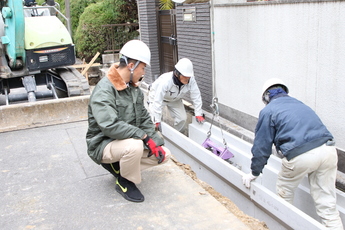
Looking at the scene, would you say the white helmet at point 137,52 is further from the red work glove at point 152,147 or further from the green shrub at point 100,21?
the green shrub at point 100,21

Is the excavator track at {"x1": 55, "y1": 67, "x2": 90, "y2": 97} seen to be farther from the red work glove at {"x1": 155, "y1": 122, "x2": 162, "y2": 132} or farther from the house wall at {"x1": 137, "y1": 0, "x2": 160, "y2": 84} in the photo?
the red work glove at {"x1": 155, "y1": 122, "x2": 162, "y2": 132}

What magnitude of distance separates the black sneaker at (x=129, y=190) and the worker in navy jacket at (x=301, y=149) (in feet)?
3.93

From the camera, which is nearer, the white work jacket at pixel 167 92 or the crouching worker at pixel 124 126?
the crouching worker at pixel 124 126

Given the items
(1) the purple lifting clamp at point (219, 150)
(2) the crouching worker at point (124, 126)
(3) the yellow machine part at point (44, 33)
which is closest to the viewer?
(2) the crouching worker at point (124, 126)

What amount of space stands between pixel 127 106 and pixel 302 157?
1.75 m

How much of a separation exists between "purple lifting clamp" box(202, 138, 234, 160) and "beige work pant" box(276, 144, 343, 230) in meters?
1.35

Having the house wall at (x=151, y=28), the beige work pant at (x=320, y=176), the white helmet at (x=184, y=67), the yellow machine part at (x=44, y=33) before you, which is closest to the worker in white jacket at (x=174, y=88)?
the white helmet at (x=184, y=67)

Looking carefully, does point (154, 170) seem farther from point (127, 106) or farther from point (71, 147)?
point (71, 147)

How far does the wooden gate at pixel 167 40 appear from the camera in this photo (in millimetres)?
8711

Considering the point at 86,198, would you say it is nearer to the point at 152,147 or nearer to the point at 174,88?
the point at 152,147

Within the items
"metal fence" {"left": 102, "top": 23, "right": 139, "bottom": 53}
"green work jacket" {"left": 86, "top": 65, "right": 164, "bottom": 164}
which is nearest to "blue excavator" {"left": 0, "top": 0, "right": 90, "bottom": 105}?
"green work jacket" {"left": 86, "top": 65, "right": 164, "bottom": 164}

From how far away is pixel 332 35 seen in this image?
4453 millimetres

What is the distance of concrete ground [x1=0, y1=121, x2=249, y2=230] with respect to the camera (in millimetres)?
3412

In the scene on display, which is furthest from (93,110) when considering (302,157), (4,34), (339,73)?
(4,34)
